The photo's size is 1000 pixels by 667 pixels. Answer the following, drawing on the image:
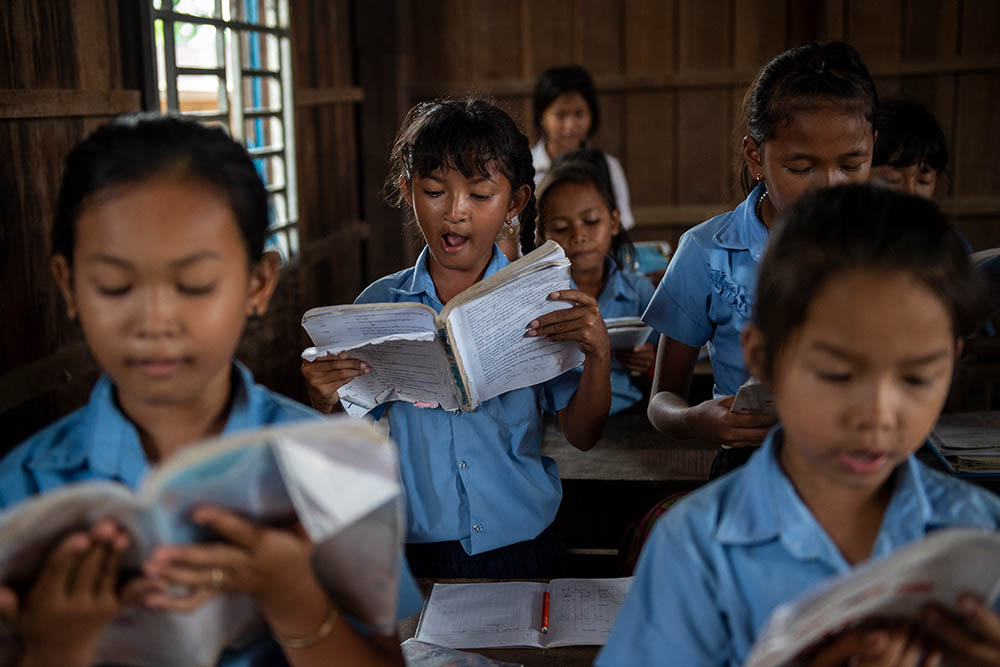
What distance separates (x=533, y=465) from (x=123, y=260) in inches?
38.8

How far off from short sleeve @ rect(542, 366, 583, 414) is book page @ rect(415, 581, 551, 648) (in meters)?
0.41

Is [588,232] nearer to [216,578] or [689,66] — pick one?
[216,578]

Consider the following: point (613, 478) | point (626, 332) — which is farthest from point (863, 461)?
point (626, 332)

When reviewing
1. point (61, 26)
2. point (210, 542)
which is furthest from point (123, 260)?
point (61, 26)

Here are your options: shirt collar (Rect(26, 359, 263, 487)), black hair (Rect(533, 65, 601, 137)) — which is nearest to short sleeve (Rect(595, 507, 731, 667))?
shirt collar (Rect(26, 359, 263, 487))

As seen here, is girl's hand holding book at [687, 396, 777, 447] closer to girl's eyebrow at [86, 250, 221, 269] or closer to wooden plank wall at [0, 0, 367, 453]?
girl's eyebrow at [86, 250, 221, 269]

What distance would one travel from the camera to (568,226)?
3.13 meters

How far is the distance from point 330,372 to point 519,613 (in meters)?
0.52

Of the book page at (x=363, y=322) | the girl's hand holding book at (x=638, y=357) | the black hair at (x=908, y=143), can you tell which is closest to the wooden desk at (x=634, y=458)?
the girl's hand holding book at (x=638, y=357)

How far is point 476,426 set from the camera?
1.78 m

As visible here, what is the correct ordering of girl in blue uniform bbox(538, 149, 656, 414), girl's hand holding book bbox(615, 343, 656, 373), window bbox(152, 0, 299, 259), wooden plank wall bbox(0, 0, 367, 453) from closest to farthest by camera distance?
wooden plank wall bbox(0, 0, 367, 453)
girl's hand holding book bbox(615, 343, 656, 373)
girl in blue uniform bbox(538, 149, 656, 414)
window bbox(152, 0, 299, 259)

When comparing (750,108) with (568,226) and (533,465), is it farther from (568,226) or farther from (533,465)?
(568,226)

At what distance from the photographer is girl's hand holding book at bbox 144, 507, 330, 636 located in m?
0.86

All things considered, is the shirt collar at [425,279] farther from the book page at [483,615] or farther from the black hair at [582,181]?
the black hair at [582,181]
